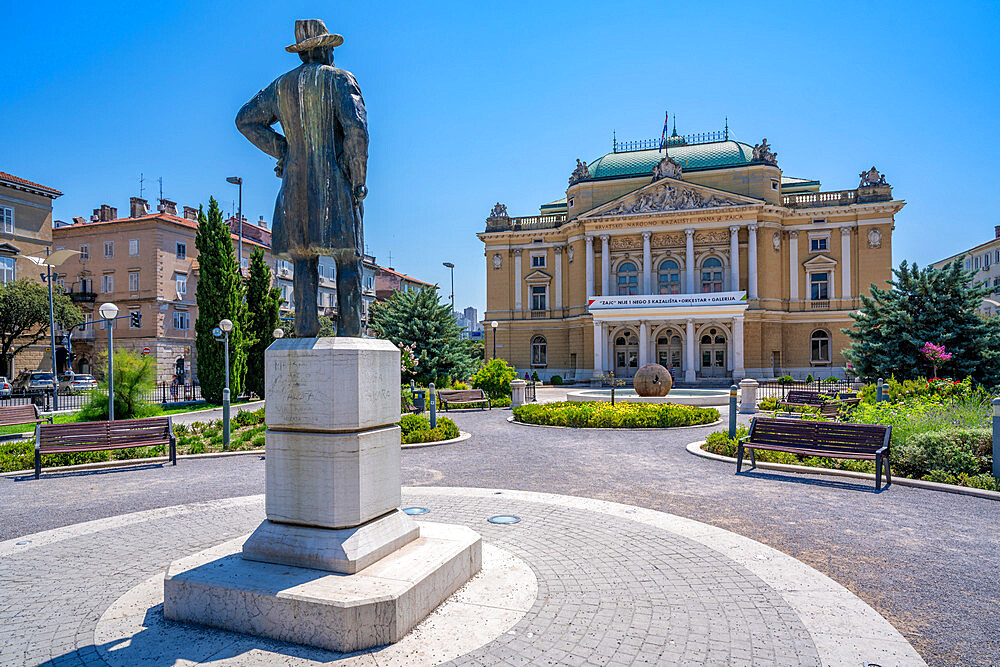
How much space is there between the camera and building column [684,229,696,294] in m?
47.6

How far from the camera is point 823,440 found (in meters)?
10.8

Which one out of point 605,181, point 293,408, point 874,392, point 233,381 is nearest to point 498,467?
point 293,408

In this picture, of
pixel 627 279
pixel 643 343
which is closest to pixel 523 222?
pixel 627 279

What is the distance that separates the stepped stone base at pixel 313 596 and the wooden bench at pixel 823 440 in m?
7.84

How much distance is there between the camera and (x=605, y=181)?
51.3m

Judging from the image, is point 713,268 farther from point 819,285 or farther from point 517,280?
point 517,280

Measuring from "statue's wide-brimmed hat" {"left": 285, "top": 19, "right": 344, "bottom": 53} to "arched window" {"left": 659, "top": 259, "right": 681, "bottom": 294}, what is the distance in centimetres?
4648

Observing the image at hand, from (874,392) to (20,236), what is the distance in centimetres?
5343

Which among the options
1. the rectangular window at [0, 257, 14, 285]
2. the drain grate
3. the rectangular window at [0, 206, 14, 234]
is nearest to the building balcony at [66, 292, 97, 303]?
the rectangular window at [0, 257, 14, 285]

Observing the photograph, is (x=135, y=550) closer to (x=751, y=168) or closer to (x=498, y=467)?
(x=498, y=467)

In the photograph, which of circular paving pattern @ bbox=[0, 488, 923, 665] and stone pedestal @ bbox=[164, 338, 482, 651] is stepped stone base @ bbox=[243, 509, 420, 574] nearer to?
stone pedestal @ bbox=[164, 338, 482, 651]

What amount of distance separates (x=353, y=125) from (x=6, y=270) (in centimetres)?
5038

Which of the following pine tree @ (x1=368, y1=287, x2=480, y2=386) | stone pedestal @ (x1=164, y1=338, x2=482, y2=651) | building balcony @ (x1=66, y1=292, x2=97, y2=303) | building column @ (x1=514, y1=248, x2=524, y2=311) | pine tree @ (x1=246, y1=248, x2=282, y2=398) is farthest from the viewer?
building column @ (x1=514, y1=248, x2=524, y2=311)

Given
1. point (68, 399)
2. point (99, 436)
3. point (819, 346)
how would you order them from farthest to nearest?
point (819, 346)
point (68, 399)
point (99, 436)
